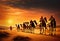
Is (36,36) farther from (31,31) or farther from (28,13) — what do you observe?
(28,13)

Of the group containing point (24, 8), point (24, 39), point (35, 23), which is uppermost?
point (24, 8)

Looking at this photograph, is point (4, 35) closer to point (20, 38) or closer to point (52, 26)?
point (20, 38)

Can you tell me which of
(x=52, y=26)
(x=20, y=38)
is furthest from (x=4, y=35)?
(x=52, y=26)

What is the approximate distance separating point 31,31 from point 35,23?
1.15ft

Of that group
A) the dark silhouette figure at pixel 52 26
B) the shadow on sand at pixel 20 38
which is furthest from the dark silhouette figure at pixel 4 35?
the dark silhouette figure at pixel 52 26

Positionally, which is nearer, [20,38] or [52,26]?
[20,38]

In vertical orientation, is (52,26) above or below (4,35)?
above

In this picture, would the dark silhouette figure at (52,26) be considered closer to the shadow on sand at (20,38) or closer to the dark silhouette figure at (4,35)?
the shadow on sand at (20,38)

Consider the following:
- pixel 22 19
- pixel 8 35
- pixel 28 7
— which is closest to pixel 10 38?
pixel 8 35

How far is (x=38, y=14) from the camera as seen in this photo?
22.5ft

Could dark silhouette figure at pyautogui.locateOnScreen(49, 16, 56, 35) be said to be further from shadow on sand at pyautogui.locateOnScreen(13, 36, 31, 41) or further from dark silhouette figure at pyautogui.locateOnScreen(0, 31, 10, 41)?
dark silhouette figure at pyautogui.locateOnScreen(0, 31, 10, 41)

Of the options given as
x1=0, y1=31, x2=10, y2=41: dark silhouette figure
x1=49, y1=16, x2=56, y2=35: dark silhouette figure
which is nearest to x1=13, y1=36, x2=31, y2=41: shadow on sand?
x1=0, y1=31, x2=10, y2=41: dark silhouette figure

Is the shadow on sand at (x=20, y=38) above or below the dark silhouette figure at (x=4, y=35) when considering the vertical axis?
below

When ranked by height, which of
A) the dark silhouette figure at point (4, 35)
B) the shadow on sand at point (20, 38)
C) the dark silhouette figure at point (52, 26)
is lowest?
the shadow on sand at point (20, 38)
